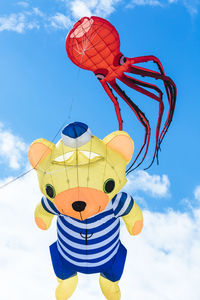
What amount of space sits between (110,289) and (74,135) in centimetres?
299

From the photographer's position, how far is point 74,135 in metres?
5.37

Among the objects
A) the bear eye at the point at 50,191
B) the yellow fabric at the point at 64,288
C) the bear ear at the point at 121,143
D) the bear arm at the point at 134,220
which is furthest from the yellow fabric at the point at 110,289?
the bear ear at the point at 121,143

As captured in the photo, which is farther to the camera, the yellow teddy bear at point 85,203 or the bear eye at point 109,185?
the bear eye at point 109,185

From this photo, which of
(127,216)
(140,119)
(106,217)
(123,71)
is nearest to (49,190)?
(106,217)

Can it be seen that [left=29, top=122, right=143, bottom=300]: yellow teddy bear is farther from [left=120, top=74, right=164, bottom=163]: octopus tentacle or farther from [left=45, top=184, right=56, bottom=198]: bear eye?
[left=120, top=74, right=164, bottom=163]: octopus tentacle

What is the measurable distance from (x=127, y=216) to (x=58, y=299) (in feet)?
6.69

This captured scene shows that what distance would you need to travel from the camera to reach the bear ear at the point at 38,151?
A: 5719mm

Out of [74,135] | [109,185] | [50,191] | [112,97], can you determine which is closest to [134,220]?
[109,185]

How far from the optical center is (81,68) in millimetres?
6371

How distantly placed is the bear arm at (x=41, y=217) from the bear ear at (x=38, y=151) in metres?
1.02

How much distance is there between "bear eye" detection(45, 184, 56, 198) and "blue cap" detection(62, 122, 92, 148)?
2.39 feet

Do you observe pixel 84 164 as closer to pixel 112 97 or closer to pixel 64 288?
pixel 112 97

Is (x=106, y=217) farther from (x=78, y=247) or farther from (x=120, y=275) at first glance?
(x=120, y=275)

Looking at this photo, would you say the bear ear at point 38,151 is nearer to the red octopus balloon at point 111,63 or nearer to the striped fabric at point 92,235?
the striped fabric at point 92,235
